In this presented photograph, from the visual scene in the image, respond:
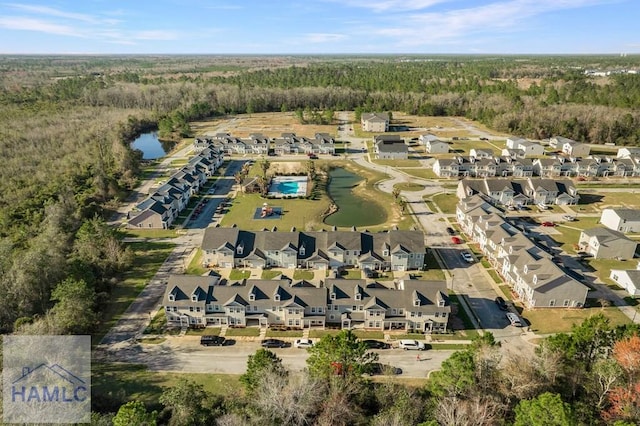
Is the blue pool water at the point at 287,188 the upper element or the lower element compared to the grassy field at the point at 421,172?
lower

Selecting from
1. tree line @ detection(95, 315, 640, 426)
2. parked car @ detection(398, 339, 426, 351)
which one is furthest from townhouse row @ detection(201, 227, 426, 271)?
tree line @ detection(95, 315, 640, 426)

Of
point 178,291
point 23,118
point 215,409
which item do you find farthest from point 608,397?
point 23,118

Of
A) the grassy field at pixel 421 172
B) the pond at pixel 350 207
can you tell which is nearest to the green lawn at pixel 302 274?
the pond at pixel 350 207

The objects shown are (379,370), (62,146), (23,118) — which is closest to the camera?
(379,370)

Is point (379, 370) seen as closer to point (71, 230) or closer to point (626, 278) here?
point (626, 278)

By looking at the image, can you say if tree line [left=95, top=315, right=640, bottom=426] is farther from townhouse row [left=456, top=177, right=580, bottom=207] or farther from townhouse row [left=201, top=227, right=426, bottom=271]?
townhouse row [left=456, top=177, right=580, bottom=207]

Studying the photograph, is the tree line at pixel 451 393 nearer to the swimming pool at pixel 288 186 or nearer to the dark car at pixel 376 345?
the dark car at pixel 376 345
